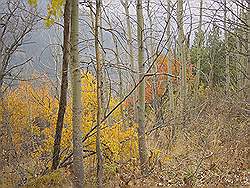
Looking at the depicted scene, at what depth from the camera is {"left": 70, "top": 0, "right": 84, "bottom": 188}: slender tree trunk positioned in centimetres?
467

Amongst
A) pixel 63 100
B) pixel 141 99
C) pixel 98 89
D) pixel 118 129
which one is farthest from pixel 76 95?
pixel 118 129

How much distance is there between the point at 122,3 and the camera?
13.6 meters

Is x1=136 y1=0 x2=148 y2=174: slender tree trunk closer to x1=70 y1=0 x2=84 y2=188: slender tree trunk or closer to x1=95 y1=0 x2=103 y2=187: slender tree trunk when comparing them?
x1=70 y1=0 x2=84 y2=188: slender tree trunk

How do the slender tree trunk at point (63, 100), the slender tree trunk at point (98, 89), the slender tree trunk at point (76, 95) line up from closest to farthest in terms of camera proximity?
the slender tree trunk at point (98, 89) → the slender tree trunk at point (76, 95) → the slender tree trunk at point (63, 100)

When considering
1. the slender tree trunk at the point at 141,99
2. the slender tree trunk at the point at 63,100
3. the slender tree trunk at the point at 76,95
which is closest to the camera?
the slender tree trunk at the point at 76,95

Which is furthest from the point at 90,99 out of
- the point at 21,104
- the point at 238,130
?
the point at 21,104

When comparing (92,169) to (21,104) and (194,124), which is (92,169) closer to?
(194,124)

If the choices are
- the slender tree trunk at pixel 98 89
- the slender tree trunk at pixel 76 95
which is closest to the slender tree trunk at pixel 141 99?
the slender tree trunk at pixel 76 95

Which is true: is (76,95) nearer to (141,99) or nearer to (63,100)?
(63,100)

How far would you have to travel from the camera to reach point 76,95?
468 cm

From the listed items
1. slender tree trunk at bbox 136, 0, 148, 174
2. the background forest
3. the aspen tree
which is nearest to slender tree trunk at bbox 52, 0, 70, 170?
the background forest

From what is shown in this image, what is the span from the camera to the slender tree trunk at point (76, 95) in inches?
184

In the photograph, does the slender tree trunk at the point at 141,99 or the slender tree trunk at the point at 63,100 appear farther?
the slender tree trunk at the point at 141,99

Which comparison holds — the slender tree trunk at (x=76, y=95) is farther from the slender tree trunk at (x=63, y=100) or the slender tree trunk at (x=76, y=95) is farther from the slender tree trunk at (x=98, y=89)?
the slender tree trunk at (x=63, y=100)
